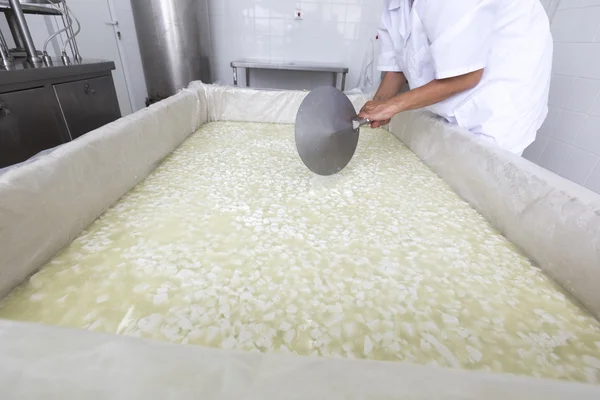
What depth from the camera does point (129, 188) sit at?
78 centimetres

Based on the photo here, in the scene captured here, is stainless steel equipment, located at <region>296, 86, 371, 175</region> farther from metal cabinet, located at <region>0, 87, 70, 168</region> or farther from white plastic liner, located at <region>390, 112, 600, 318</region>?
metal cabinet, located at <region>0, 87, 70, 168</region>

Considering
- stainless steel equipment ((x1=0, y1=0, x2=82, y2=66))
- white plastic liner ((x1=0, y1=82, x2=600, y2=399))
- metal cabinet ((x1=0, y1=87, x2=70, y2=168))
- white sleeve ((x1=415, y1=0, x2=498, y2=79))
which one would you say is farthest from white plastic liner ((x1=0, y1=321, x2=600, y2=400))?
stainless steel equipment ((x1=0, y1=0, x2=82, y2=66))

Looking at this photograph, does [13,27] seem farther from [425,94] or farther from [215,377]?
[215,377]

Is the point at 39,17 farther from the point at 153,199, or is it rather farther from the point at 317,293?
the point at 317,293

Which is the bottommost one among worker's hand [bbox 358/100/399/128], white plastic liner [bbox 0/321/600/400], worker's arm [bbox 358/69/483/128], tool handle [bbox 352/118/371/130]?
white plastic liner [bbox 0/321/600/400]

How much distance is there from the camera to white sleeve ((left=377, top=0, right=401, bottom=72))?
1.27 m

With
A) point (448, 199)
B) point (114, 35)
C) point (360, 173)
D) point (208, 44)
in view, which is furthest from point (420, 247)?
point (114, 35)

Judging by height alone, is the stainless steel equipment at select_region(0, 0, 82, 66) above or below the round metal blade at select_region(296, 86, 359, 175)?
above

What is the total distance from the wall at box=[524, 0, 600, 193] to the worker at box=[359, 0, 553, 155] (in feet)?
3.57

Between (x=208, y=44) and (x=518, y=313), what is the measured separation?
3.08 metres

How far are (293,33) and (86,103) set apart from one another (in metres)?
2.23

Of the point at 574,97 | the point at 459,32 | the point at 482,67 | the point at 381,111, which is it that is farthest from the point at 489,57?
the point at 574,97

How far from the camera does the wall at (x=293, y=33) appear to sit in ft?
9.70

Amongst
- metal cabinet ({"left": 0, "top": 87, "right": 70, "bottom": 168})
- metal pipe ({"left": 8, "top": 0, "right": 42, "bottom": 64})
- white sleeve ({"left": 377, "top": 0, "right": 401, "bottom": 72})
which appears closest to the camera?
metal cabinet ({"left": 0, "top": 87, "right": 70, "bottom": 168})
